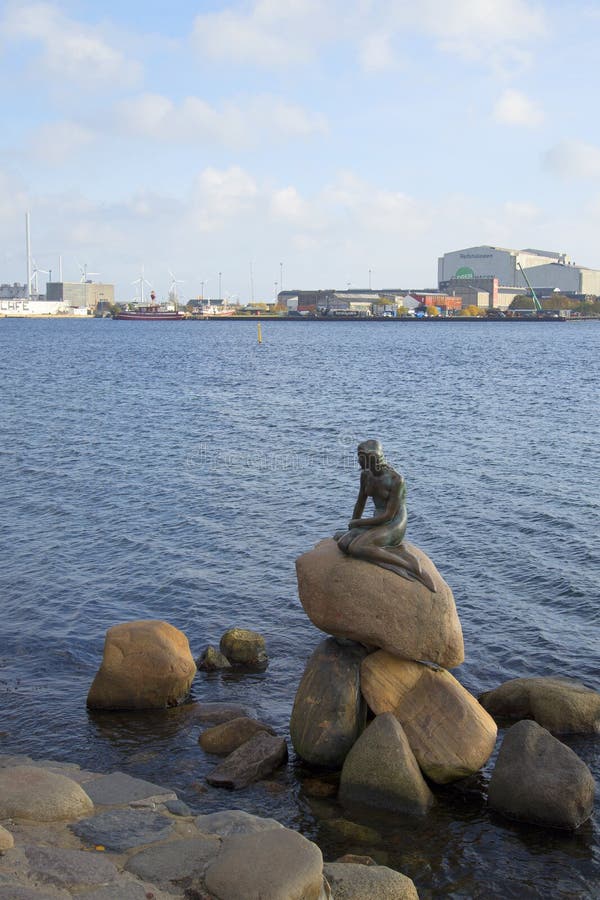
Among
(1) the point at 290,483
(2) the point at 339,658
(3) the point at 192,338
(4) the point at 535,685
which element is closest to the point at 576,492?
(1) the point at 290,483

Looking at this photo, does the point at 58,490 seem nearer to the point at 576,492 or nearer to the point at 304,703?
the point at 576,492

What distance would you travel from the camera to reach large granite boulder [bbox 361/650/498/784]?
1513 centimetres

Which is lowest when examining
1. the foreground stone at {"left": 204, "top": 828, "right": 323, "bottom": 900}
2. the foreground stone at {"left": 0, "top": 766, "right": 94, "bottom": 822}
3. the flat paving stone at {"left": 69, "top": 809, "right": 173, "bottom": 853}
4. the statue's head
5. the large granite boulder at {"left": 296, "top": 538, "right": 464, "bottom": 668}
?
the flat paving stone at {"left": 69, "top": 809, "right": 173, "bottom": 853}

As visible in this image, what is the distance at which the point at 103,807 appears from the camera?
12938 millimetres

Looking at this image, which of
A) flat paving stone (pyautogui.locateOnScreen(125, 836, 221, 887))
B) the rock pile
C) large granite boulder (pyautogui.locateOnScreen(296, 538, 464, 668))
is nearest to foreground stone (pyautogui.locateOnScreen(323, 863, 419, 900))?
flat paving stone (pyautogui.locateOnScreen(125, 836, 221, 887))

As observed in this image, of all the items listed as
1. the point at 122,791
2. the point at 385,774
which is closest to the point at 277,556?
the point at 385,774

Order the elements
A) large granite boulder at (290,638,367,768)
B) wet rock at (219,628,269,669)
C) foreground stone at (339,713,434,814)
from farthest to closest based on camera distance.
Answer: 1. wet rock at (219,628,269,669)
2. large granite boulder at (290,638,367,768)
3. foreground stone at (339,713,434,814)

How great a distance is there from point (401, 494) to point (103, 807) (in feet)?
22.2

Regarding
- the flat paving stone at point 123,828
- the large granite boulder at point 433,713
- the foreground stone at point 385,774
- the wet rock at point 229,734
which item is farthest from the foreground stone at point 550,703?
the flat paving stone at point 123,828

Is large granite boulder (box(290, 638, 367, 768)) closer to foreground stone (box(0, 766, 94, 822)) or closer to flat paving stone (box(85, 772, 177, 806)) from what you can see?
flat paving stone (box(85, 772, 177, 806))

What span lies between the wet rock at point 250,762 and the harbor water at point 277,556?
0.72ft

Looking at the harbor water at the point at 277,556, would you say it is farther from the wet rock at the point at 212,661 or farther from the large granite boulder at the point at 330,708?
the large granite boulder at the point at 330,708

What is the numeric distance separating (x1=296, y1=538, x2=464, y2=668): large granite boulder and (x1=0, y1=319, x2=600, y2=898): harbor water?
229 centimetres

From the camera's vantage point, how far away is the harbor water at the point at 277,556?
1420 cm
